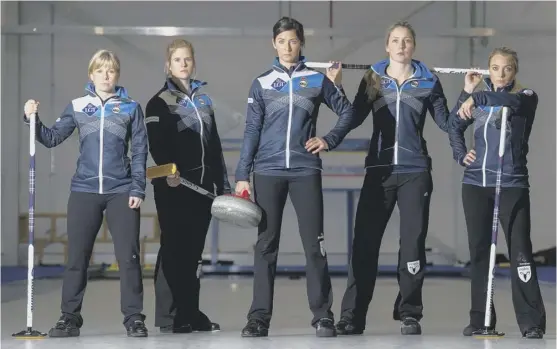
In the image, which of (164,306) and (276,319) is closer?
(164,306)

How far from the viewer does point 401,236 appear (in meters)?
5.90

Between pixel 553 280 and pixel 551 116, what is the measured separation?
8.36 ft

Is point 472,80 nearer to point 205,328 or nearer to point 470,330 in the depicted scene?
point 470,330

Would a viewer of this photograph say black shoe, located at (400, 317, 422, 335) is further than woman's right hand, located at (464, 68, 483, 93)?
No

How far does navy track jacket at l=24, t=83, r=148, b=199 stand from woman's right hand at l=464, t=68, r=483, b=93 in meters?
1.63

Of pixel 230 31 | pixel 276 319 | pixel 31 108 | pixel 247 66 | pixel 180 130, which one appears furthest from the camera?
A: pixel 247 66

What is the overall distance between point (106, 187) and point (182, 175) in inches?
19.9

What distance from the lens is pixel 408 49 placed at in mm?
5863

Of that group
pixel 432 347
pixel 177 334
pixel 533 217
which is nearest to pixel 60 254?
pixel 533 217

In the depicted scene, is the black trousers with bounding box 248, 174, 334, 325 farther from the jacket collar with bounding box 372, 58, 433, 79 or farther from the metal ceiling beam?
the metal ceiling beam

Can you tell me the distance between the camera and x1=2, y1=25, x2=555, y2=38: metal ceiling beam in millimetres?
12555

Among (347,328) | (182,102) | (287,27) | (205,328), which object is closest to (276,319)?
(205,328)

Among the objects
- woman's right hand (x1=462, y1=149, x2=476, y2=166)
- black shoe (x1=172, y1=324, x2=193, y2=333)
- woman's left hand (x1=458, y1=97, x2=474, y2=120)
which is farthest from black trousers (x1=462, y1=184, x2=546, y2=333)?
black shoe (x1=172, y1=324, x2=193, y2=333)

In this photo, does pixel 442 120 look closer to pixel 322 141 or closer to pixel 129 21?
pixel 322 141
